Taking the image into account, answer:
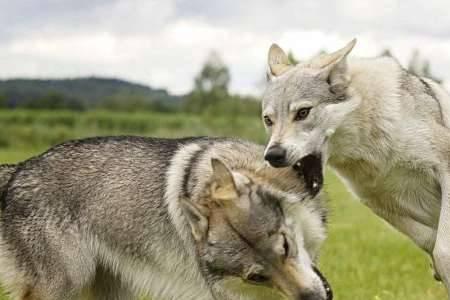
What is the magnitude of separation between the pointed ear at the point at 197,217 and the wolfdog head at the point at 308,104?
0.74m

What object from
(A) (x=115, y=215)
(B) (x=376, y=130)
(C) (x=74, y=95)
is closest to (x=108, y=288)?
(A) (x=115, y=215)

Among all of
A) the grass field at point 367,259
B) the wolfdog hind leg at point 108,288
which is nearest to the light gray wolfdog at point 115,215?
the wolfdog hind leg at point 108,288

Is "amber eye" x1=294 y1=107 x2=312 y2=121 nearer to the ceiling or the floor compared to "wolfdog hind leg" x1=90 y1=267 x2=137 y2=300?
nearer to the ceiling

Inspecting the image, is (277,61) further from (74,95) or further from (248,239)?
(74,95)

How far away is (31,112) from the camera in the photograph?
43.8 m

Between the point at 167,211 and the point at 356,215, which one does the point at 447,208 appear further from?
the point at 356,215

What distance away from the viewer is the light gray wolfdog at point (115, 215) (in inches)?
219

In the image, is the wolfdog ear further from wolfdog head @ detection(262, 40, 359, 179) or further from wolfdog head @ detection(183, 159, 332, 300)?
wolfdog head @ detection(183, 159, 332, 300)

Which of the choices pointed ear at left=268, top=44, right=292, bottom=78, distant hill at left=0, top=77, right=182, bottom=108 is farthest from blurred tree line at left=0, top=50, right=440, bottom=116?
pointed ear at left=268, top=44, right=292, bottom=78

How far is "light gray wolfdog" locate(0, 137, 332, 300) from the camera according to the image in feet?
18.2

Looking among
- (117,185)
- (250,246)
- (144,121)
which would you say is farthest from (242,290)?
(144,121)

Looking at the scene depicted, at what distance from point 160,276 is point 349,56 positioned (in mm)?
2272

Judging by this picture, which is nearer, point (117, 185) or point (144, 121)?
point (117, 185)

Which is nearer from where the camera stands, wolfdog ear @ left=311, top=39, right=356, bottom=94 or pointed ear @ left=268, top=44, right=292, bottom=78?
wolfdog ear @ left=311, top=39, right=356, bottom=94
